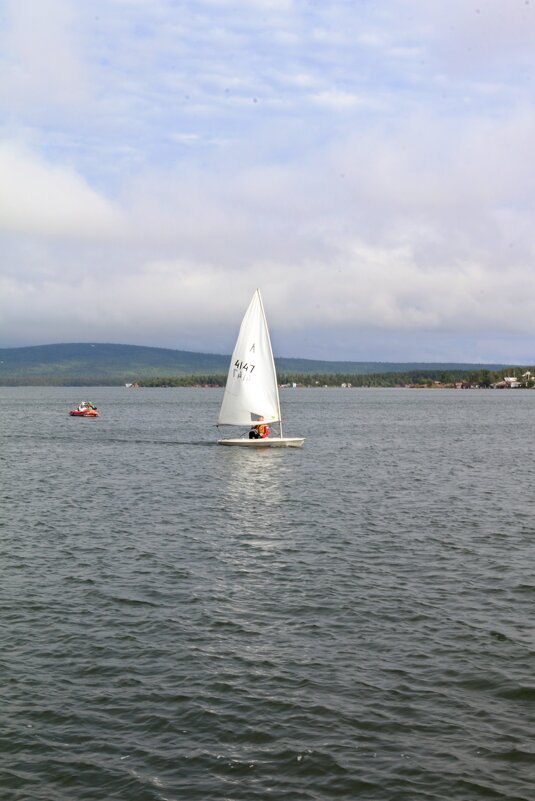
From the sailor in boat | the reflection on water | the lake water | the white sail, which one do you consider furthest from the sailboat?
the lake water

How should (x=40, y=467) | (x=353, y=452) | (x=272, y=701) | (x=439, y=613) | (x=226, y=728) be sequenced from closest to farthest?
(x=226, y=728), (x=272, y=701), (x=439, y=613), (x=40, y=467), (x=353, y=452)

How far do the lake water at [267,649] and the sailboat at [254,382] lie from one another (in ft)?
95.8

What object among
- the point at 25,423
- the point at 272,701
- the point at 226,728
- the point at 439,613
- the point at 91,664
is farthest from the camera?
the point at 25,423

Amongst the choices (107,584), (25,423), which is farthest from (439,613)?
(25,423)

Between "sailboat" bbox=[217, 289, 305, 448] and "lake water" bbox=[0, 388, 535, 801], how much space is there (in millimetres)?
29194

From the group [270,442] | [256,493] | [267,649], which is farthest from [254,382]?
[267,649]

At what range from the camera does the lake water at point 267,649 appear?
15758 millimetres

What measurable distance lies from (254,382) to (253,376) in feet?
2.01

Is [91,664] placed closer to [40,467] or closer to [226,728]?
[226,728]

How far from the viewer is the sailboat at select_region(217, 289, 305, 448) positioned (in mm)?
75188

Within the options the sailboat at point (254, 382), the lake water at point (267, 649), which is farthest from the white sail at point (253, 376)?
the lake water at point (267, 649)

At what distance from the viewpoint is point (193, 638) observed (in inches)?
892

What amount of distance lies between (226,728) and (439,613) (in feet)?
30.7

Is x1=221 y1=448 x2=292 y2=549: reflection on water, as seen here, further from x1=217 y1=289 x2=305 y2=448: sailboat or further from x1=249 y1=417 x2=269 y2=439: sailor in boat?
x1=217 y1=289 x2=305 y2=448: sailboat
